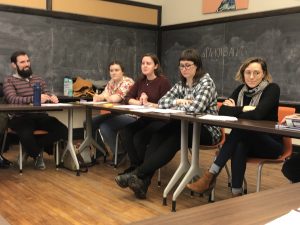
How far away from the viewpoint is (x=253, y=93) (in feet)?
8.72

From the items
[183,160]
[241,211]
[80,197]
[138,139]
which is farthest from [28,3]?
[241,211]

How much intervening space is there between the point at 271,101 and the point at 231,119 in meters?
0.35

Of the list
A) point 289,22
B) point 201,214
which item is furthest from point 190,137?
point 289,22

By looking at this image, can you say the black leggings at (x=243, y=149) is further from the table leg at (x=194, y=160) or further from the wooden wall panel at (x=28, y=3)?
the wooden wall panel at (x=28, y=3)

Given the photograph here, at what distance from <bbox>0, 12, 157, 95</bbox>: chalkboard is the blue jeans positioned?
4.96ft

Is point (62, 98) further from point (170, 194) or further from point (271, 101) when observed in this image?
point (271, 101)

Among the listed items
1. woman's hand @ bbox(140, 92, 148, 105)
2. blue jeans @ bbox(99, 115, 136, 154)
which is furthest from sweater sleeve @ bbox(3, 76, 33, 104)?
woman's hand @ bbox(140, 92, 148, 105)

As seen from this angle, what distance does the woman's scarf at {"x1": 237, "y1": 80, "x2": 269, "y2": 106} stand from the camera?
2.62 m

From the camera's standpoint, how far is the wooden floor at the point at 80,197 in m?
A: 2.40

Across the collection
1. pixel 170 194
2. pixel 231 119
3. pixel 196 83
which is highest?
pixel 196 83

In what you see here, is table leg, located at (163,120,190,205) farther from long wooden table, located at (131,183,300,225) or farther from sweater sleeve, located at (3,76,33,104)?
long wooden table, located at (131,183,300,225)

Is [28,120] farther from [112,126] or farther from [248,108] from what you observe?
[248,108]

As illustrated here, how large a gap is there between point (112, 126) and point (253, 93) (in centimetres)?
162

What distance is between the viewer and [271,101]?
2.46m
